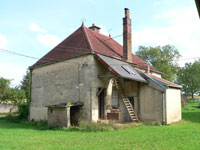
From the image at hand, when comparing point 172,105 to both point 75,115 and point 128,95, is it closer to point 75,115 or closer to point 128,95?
point 128,95

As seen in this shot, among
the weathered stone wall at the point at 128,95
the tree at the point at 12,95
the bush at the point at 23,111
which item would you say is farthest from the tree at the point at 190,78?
the bush at the point at 23,111

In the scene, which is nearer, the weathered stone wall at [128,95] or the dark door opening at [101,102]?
the dark door opening at [101,102]

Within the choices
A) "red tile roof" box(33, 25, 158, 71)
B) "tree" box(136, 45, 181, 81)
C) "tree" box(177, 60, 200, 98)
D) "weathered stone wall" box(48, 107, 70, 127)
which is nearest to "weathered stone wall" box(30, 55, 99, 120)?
"red tile roof" box(33, 25, 158, 71)

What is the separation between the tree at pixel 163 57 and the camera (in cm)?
4416

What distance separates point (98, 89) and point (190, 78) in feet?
176

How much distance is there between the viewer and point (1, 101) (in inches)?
1508

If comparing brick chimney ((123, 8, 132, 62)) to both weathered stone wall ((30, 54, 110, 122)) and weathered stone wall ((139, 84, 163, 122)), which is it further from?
weathered stone wall ((139, 84, 163, 122))

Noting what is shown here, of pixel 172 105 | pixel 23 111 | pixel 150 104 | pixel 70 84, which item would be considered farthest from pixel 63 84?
pixel 172 105

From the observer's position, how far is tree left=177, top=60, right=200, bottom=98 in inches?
2365

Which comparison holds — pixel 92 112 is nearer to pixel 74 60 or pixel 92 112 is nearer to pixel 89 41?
pixel 74 60

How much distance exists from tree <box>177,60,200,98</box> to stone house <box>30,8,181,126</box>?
46.9m

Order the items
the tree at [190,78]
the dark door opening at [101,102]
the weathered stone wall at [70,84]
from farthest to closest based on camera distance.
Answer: the tree at [190,78]
the dark door opening at [101,102]
the weathered stone wall at [70,84]

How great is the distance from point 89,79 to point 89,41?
3.59m

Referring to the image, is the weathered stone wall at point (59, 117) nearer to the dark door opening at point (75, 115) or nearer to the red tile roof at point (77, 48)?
the dark door opening at point (75, 115)
